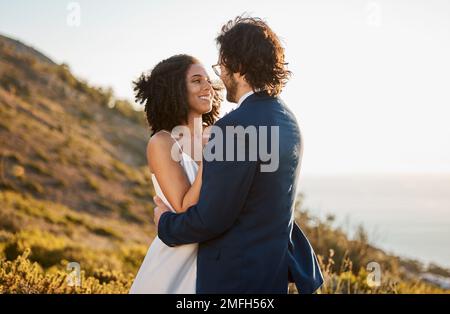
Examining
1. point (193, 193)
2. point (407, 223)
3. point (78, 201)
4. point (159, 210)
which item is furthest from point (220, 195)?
point (407, 223)

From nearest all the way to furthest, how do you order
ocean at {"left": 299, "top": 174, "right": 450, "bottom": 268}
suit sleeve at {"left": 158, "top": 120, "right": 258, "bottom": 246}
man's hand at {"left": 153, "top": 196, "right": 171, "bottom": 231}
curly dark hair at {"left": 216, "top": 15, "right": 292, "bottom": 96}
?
suit sleeve at {"left": 158, "top": 120, "right": 258, "bottom": 246}
curly dark hair at {"left": 216, "top": 15, "right": 292, "bottom": 96}
man's hand at {"left": 153, "top": 196, "right": 171, "bottom": 231}
ocean at {"left": 299, "top": 174, "right": 450, "bottom": 268}

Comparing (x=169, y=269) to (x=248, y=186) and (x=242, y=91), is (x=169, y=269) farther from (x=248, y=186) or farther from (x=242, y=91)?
(x=242, y=91)

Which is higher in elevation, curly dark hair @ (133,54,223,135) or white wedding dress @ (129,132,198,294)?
curly dark hair @ (133,54,223,135)

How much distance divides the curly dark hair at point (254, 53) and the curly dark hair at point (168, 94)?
62cm

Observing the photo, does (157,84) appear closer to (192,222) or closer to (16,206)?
(192,222)

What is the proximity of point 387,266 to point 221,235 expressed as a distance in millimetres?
10499

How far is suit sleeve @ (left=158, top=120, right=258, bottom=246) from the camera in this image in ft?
8.50

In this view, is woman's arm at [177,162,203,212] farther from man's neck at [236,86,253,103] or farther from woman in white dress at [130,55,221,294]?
man's neck at [236,86,253,103]

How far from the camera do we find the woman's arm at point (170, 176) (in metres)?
2.91

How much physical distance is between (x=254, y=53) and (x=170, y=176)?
794mm

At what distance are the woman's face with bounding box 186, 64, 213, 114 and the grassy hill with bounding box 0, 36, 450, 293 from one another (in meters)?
2.13

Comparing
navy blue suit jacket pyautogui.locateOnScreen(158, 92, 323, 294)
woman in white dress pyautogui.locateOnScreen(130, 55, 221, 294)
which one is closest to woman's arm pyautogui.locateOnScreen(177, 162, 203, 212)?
woman in white dress pyautogui.locateOnScreen(130, 55, 221, 294)

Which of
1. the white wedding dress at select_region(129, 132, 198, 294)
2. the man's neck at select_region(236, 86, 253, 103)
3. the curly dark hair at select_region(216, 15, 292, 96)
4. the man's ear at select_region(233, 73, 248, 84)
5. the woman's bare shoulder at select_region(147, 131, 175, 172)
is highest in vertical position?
the curly dark hair at select_region(216, 15, 292, 96)
